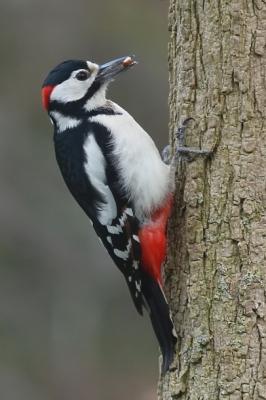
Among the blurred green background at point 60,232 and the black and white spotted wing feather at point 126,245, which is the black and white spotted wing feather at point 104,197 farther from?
the blurred green background at point 60,232

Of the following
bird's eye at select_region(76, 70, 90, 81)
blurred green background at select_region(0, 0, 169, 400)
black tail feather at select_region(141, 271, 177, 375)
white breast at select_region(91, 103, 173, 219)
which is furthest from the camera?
blurred green background at select_region(0, 0, 169, 400)

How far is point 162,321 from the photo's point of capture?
11.7 feet

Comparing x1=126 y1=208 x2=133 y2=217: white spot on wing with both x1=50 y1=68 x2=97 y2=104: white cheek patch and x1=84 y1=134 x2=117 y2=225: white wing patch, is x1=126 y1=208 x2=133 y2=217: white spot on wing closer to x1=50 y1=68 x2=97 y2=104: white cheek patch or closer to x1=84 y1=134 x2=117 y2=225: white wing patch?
x1=84 y1=134 x2=117 y2=225: white wing patch

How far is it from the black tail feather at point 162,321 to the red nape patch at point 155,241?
3.5 inches

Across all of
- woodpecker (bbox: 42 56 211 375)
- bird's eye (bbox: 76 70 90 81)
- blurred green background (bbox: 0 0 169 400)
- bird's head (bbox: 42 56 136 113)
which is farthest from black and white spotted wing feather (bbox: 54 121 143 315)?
blurred green background (bbox: 0 0 169 400)

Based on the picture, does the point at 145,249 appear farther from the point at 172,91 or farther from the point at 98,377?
the point at 98,377

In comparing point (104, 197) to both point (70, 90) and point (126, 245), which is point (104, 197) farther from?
point (70, 90)

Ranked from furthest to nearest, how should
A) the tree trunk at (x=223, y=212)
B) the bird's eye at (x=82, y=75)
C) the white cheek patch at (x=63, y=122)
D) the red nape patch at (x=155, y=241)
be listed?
the bird's eye at (x=82, y=75)
the white cheek patch at (x=63, y=122)
the red nape patch at (x=155, y=241)
the tree trunk at (x=223, y=212)

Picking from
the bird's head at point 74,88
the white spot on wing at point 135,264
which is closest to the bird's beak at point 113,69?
the bird's head at point 74,88

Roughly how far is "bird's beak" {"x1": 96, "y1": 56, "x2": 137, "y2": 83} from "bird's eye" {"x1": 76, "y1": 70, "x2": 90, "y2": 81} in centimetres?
6

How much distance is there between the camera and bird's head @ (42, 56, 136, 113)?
4160mm

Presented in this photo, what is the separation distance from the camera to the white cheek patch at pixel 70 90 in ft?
13.7

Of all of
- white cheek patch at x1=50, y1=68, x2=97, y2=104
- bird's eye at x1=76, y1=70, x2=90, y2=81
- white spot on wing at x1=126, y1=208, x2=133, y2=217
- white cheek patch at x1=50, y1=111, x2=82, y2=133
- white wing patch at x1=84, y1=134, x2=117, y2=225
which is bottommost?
white spot on wing at x1=126, y1=208, x2=133, y2=217

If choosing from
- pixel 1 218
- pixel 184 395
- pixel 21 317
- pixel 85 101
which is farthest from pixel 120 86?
pixel 184 395
